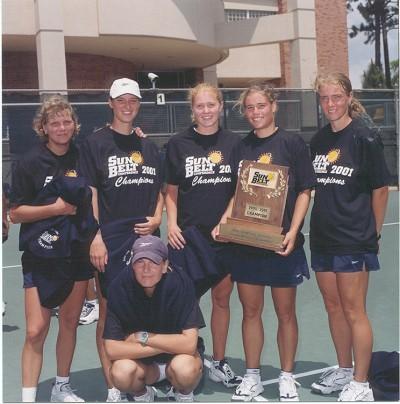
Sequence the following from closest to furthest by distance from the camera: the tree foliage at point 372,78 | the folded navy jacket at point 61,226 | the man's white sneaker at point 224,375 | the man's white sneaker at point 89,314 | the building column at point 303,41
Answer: the folded navy jacket at point 61,226 → the man's white sneaker at point 224,375 → the man's white sneaker at point 89,314 → the building column at point 303,41 → the tree foliage at point 372,78

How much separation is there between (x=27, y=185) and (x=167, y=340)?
1299 millimetres

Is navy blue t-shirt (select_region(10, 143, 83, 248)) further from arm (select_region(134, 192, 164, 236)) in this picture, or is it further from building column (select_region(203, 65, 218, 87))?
building column (select_region(203, 65, 218, 87))

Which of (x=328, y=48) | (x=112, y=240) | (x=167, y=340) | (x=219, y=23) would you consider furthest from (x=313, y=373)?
(x=328, y=48)

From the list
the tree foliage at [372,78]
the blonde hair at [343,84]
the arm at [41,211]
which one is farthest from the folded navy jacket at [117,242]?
the tree foliage at [372,78]

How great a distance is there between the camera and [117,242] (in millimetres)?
4020

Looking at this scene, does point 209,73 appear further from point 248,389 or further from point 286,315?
point 248,389

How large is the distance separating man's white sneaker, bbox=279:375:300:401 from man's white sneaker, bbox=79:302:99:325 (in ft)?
8.80

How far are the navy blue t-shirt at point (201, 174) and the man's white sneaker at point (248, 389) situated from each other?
1.02m

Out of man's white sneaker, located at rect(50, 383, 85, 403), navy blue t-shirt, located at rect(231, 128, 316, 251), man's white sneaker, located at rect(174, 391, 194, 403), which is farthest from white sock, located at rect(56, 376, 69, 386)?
navy blue t-shirt, located at rect(231, 128, 316, 251)

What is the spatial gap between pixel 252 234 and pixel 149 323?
86 cm

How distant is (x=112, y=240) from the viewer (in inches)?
158

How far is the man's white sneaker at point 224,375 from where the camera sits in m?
4.49

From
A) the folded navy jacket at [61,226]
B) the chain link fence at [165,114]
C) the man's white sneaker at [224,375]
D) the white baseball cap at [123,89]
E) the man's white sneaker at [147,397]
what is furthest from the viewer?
the chain link fence at [165,114]

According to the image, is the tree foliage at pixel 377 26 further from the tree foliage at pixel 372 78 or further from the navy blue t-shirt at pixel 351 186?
the navy blue t-shirt at pixel 351 186
